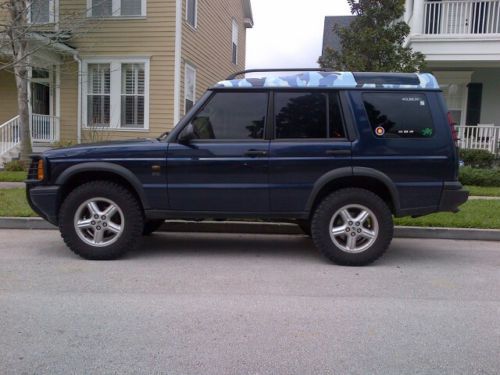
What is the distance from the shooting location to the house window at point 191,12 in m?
15.7

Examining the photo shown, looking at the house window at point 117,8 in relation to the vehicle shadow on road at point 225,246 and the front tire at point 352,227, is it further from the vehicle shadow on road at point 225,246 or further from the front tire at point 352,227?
the front tire at point 352,227

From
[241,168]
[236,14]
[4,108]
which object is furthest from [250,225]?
[236,14]

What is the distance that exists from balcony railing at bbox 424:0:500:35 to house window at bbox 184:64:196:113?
7.33m

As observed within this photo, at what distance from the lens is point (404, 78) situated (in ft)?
18.8

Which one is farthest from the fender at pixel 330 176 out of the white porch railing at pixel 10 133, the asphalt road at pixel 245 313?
the white porch railing at pixel 10 133

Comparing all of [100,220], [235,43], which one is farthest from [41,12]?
[100,220]

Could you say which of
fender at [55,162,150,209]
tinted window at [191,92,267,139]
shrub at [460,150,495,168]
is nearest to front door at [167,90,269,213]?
tinted window at [191,92,267,139]

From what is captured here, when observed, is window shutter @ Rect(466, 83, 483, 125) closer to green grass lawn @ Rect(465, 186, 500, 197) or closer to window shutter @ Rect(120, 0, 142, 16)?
green grass lawn @ Rect(465, 186, 500, 197)

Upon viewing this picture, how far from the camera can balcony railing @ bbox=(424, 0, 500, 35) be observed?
14.4 metres

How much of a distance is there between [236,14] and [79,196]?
19002mm

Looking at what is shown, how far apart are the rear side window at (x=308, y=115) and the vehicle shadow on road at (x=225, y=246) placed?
5.11ft

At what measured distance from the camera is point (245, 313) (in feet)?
13.9

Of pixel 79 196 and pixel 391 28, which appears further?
pixel 391 28

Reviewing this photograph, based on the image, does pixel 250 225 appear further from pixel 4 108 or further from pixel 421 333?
pixel 4 108
